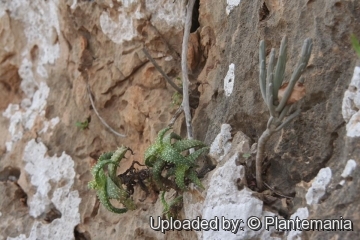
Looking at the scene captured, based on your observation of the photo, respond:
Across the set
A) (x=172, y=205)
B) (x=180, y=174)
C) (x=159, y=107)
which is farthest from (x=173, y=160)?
(x=159, y=107)

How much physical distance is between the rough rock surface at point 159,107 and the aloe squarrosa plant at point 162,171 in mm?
70

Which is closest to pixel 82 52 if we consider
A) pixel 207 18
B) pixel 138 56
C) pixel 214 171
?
pixel 138 56

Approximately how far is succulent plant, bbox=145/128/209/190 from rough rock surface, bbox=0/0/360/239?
0.21ft

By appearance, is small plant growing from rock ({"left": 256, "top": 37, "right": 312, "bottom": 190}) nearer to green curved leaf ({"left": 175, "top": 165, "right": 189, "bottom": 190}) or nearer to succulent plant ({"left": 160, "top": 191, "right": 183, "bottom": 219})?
green curved leaf ({"left": 175, "top": 165, "right": 189, "bottom": 190})

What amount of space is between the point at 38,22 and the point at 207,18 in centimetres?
115

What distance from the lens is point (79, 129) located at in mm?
2410

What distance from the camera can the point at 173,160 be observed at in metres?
1.58

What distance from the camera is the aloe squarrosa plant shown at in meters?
1.61

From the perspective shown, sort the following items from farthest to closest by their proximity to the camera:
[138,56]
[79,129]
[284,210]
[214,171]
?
[79,129], [138,56], [214,171], [284,210]

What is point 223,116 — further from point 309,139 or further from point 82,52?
point 82,52

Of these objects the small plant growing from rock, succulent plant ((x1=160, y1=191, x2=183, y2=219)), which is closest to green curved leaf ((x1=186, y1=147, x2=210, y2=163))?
succulent plant ((x1=160, y1=191, x2=183, y2=219))

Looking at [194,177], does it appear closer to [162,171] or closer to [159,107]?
[162,171]

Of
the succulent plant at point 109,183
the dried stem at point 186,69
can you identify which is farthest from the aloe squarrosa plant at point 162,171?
the dried stem at point 186,69

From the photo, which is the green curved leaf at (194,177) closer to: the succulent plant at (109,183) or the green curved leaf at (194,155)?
the green curved leaf at (194,155)
